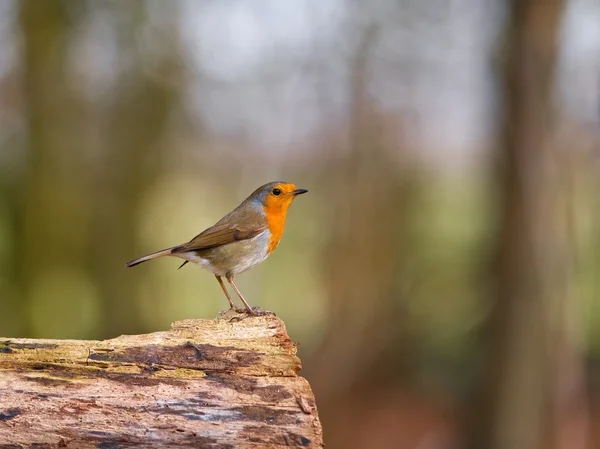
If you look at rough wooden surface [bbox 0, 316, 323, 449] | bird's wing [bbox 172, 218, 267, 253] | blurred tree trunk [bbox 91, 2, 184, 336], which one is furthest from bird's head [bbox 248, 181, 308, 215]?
blurred tree trunk [bbox 91, 2, 184, 336]

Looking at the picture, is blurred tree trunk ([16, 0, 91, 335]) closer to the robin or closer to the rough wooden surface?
the robin

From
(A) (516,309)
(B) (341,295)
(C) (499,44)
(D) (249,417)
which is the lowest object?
(B) (341,295)

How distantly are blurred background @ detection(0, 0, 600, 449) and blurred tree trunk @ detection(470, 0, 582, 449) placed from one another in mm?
35

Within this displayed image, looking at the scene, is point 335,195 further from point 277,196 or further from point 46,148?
point 277,196

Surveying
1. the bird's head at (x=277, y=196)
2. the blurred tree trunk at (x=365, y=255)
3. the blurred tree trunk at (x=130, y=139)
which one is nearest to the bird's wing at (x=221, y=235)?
the bird's head at (x=277, y=196)

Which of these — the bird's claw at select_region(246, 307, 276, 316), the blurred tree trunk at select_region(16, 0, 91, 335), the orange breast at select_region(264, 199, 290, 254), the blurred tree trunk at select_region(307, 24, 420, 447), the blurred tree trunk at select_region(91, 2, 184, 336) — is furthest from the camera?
the blurred tree trunk at select_region(307, 24, 420, 447)

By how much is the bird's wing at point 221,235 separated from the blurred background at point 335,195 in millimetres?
3614

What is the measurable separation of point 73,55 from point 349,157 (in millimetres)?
4742

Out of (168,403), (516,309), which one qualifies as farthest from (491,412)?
(168,403)

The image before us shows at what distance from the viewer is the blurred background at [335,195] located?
7.67 metres

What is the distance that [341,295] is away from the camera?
1105cm

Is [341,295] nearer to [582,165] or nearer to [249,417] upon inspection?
[582,165]

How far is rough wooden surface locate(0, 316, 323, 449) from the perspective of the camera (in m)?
2.82

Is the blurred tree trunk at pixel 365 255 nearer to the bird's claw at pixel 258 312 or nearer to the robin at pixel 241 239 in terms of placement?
the robin at pixel 241 239
